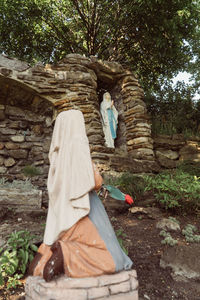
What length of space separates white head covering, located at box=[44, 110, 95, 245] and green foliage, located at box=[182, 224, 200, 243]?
1964mm

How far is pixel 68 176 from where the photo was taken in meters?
1.69

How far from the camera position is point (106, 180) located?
15.3 ft

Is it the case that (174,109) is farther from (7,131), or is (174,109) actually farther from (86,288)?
(86,288)

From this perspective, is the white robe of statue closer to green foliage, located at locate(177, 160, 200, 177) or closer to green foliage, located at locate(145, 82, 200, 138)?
green foliage, located at locate(145, 82, 200, 138)

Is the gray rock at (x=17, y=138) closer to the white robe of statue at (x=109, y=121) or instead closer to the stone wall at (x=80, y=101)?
the stone wall at (x=80, y=101)

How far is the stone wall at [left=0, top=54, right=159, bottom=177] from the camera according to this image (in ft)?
16.6

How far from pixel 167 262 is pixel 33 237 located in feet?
5.18

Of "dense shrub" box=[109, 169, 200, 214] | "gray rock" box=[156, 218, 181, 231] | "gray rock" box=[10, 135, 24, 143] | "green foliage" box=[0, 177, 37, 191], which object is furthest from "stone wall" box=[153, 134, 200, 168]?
"gray rock" box=[10, 135, 24, 143]

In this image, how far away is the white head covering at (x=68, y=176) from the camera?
1587 millimetres

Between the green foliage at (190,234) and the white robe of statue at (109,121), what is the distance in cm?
331

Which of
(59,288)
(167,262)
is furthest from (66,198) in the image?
(167,262)

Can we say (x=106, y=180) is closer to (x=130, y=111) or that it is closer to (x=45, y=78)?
(x=130, y=111)

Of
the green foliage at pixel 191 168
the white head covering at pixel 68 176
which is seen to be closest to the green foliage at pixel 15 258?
the white head covering at pixel 68 176

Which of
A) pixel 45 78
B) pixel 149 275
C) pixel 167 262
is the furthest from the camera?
pixel 45 78
